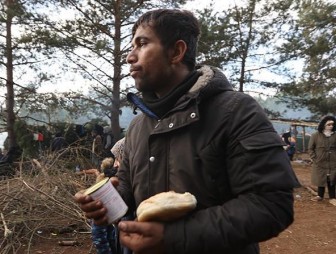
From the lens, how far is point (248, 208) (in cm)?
98

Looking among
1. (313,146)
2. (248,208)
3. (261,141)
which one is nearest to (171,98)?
(261,141)

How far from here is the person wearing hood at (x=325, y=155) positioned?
743cm

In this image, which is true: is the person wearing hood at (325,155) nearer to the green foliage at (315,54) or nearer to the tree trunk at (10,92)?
the green foliage at (315,54)

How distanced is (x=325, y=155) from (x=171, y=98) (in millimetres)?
7089

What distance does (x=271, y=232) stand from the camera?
3.29ft

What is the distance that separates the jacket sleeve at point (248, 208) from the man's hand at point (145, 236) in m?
0.02

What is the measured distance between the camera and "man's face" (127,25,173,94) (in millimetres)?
1275

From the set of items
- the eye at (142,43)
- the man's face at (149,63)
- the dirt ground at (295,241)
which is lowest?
the dirt ground at (295,241)

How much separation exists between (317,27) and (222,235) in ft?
46.5

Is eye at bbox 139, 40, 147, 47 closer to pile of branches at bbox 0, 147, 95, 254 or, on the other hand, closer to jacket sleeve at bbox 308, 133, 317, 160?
pile of branches at bbox 0, 147, 95, 254

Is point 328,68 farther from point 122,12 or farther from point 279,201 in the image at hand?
point 279,201

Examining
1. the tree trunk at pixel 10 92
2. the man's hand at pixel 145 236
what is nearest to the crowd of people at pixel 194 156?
the man's hand at pixel 145 236

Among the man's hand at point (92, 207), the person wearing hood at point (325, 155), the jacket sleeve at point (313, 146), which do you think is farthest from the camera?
the jacket sleeve at point (313, 146)

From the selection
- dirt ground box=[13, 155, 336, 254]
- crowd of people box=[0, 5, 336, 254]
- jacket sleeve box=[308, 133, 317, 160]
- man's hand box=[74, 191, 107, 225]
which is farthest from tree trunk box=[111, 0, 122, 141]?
man's hand box=[74, 191, 107, 225]
